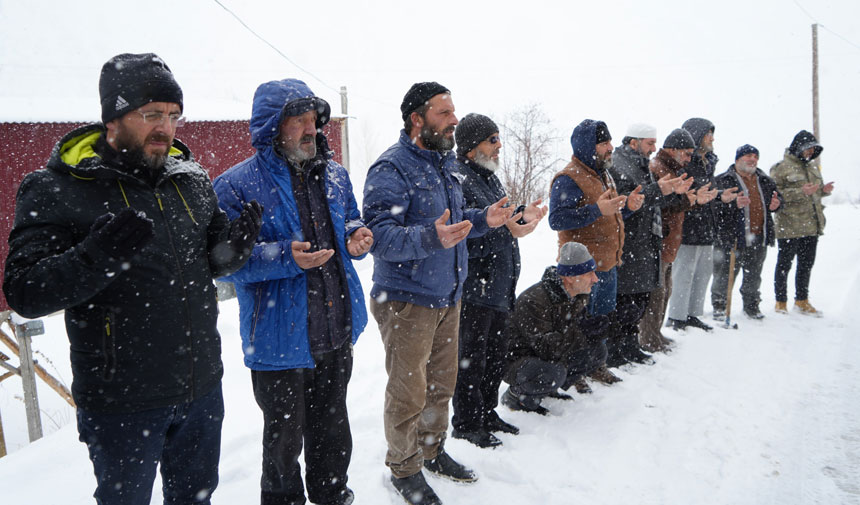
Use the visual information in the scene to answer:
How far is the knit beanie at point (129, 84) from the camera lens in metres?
1.73

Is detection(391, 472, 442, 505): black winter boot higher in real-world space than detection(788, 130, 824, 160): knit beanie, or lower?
lower

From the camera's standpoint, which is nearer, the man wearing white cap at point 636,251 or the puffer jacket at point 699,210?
the man wearing white cap at point 636,251

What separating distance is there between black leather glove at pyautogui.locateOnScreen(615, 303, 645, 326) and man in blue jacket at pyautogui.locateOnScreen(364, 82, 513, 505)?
2.13 meters

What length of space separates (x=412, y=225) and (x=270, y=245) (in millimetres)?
776

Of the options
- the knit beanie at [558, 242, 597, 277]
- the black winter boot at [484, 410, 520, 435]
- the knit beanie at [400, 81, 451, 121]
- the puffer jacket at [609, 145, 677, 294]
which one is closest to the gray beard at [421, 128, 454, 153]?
the knit beanie at [400, 81, 451, 121]

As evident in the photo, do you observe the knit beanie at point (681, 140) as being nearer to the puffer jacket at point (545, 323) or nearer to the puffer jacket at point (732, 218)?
the puffer jacket at point (732, 218)

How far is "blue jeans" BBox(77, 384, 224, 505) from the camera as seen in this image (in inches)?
66.6

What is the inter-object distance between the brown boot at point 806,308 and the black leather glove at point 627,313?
370 cm

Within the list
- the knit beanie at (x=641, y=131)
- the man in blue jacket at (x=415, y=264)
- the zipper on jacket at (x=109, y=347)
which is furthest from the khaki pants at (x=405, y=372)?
the knit beanie at (x=641, y=131)

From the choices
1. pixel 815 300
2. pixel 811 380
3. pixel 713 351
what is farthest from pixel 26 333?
pixel 815 300

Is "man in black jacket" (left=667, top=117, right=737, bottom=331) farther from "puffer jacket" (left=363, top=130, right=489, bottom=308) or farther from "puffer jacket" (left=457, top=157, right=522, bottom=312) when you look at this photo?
"puffer jacket" (left=363, top=130, right=489, bottom=308)

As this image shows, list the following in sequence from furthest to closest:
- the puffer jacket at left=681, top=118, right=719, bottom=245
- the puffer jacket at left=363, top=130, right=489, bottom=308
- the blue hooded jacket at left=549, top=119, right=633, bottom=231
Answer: the puffer jacket at left=681, top=118, right=719, bottom=245
the blue hooded jacket at left=549, top=119, right=633, bottom=231
the puffer jacket at left=363, top=130, right=489, bottom=308

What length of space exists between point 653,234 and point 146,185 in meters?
4.22

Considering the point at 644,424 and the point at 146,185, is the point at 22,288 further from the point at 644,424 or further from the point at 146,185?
the point at 644,424
